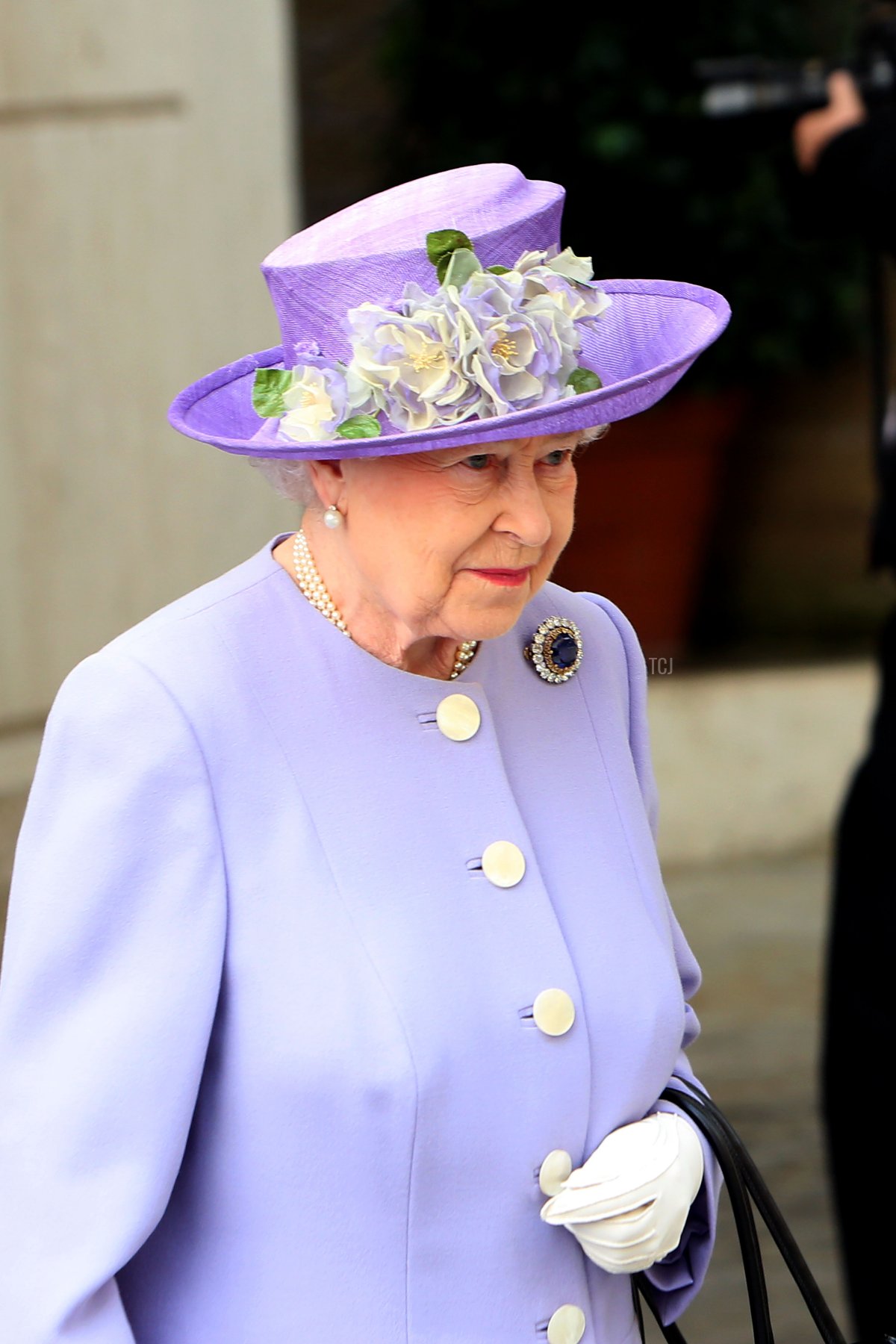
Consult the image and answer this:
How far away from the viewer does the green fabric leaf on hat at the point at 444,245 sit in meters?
1.21

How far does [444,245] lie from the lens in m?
1.21

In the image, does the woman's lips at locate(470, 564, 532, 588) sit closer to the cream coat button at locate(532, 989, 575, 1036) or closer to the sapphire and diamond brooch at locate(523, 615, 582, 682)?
the sapphire and diamond brooch at locate(523, 615, 582, 682)

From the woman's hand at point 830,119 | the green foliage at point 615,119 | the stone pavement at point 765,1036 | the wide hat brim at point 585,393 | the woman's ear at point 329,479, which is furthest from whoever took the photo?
the green foliage at point 615,119

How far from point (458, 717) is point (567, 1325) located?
1.48 ft

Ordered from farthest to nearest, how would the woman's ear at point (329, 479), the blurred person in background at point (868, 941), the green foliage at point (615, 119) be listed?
1. the green foliage at point (615, 119)
2. the blurred person in background at point (868, 941)
3. the woman's ear at point (329, 479)

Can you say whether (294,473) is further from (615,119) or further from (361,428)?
(615,119)

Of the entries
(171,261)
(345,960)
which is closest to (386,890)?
(345,960)

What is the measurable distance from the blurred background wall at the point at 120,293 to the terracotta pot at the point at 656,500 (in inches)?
41.1

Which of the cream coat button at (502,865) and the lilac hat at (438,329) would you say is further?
the cream coat button at (502,865)

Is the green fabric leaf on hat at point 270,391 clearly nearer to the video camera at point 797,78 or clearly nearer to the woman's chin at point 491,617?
the woman's chin at point 491,617

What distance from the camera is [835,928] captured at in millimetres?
2705

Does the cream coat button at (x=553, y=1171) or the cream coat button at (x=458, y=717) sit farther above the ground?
the cream coat button at (x=458, y=717)

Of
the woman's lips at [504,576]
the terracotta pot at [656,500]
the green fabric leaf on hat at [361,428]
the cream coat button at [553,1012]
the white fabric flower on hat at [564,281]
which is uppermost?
the white fabric flower on hat at [564,281]

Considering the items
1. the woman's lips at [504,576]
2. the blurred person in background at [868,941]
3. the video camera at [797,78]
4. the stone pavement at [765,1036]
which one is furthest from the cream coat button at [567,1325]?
the video camera at [797,78]
